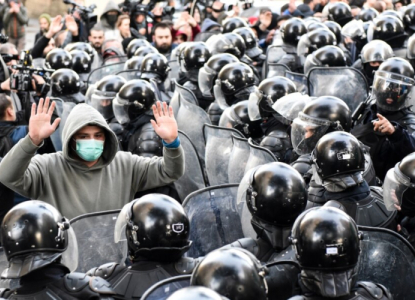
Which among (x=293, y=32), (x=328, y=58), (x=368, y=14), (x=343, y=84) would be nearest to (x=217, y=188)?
(x=343, y=84)

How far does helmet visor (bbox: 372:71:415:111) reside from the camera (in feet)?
25.7

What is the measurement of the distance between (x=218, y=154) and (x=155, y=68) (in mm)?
3484

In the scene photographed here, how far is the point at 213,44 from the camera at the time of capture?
1159cm

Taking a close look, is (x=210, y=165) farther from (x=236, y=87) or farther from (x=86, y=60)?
(x=86, y=60)

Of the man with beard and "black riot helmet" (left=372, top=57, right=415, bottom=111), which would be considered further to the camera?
the man with beard

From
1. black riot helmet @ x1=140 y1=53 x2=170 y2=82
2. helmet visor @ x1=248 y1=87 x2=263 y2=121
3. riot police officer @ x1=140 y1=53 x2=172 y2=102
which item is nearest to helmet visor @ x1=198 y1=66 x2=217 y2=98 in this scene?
riot police officer @ x1=140 y1=53 x2=172 y2=102

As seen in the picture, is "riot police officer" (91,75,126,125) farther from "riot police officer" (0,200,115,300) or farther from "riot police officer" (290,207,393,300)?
"riot police officer" (290,207,393,300)

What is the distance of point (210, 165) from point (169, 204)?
3244 millimetres

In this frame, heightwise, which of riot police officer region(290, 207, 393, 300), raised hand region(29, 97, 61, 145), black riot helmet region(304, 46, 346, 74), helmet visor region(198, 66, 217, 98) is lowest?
helmet visor region(198, 66, 217, 98)

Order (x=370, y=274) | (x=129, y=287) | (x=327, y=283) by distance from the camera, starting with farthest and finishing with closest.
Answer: (x=370, y=274) → (x=129, y=287) → (x=327, y=283)

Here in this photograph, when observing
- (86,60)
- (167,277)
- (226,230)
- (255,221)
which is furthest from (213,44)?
(167,277)

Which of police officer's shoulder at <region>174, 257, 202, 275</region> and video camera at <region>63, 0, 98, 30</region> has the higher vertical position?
police officer's shoulder at <region>174, 257, 202, 275</region>

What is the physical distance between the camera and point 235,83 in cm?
909

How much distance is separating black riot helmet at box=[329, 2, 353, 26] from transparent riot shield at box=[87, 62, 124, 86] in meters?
3.64
